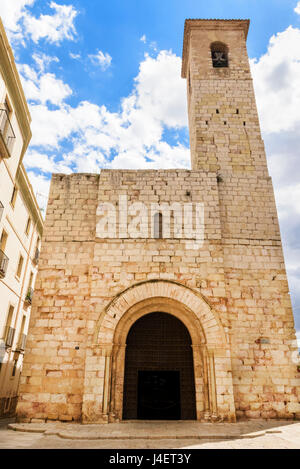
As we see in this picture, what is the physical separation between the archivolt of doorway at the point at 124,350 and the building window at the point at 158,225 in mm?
1399

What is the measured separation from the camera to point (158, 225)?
8.92m

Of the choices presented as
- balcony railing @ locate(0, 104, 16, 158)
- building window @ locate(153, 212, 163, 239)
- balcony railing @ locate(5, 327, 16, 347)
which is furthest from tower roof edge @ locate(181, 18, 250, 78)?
balcony railing @ locate(5, 327, 16, 347)

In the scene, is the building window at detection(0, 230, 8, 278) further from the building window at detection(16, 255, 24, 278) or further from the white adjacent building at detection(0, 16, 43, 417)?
the building window at detection(16, 255, 24, 278)

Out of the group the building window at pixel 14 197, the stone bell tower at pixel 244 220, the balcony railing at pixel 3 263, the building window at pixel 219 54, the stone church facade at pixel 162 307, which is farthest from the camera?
the building window at pixel 219 54

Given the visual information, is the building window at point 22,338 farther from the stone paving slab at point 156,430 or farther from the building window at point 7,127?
the building window at point 7,127

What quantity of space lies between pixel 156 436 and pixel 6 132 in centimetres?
916

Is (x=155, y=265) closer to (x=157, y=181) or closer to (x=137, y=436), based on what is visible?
(x=157, y=181)

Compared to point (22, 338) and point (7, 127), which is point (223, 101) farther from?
point (22, 338)

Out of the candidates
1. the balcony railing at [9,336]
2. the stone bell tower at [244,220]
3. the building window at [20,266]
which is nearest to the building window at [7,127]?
the building window at [20,266]

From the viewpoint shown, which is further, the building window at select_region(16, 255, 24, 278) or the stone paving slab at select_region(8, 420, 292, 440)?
the building window at select_region(16, 255, 24, 278)

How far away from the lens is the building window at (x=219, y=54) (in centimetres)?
1255

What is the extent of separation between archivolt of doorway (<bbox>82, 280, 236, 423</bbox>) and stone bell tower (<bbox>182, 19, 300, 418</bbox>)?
1.80 ft

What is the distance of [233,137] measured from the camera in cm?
1077

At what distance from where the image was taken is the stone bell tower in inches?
302
